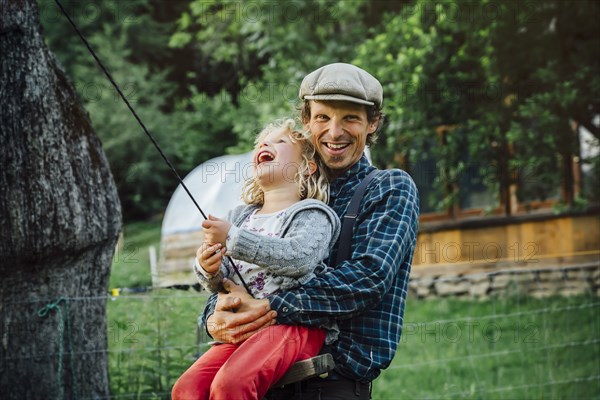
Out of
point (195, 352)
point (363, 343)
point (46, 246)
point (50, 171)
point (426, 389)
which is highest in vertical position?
point (50, 171)

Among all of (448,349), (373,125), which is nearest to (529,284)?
(448,349)

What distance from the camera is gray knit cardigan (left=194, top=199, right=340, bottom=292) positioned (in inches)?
97.8

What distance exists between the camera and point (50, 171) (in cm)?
431

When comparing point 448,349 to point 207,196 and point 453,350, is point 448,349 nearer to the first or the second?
point 453,350

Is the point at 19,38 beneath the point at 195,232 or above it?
above

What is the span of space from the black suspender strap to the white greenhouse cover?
9.99 metres

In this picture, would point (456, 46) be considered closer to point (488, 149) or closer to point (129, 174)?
point (488, 149)

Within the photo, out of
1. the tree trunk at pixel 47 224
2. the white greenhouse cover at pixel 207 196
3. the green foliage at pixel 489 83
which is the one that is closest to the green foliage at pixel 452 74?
the green foliage at pixel 489 83

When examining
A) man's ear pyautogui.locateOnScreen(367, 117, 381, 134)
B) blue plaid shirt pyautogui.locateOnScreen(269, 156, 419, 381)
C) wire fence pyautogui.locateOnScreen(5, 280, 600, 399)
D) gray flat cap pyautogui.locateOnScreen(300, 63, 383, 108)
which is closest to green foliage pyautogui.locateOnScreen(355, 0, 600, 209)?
wire fence pyautogui.locateOnScreen(5, 280, 600, 399)

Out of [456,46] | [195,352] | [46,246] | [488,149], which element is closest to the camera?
[46,246]

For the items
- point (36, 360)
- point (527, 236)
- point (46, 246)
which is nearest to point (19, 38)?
point (46, 246)

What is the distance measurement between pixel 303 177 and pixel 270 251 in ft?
1.19

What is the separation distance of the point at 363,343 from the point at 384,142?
9.06 m

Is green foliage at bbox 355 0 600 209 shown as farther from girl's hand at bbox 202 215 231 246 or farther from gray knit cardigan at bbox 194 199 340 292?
girl's hand at bbox 202 215 231 246
